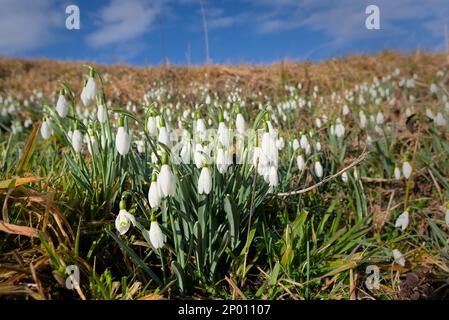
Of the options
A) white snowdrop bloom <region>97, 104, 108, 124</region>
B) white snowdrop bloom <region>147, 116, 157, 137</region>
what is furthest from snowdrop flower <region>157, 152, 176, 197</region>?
white snowdrop bloom <region>97, 104, 108, 124</region>

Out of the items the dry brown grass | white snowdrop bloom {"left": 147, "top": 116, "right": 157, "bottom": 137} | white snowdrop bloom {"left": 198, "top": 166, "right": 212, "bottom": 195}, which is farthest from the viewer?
the dry brown grass

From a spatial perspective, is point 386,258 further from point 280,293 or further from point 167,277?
point 167,277

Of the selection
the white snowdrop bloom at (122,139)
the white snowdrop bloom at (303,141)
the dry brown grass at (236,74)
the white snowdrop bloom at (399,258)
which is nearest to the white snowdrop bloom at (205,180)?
the white snowdrop bloom at (122,139)

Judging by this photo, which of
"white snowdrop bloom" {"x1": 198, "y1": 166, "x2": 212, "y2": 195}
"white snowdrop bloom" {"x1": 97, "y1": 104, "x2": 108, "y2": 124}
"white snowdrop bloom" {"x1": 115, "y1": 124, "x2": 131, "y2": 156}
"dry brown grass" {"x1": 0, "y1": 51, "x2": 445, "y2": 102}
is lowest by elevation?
"white snowdrop bloom" {"x1": 198, "y1": 166, "x2": 212, "y2": 195}

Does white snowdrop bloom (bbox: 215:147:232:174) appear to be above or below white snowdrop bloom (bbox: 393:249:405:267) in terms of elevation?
above

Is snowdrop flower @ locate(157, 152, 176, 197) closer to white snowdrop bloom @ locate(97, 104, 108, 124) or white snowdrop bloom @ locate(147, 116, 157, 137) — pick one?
white snowdrop bloom @ locate(147, 116, 157, 137)

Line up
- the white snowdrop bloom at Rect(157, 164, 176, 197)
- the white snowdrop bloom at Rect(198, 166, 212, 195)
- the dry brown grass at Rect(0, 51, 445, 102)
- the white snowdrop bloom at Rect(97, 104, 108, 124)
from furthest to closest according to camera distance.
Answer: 1. the dry brown grass at Rect(0, 51, 445, 102)
2. the white snowdrop bloom at Rect(97, 104, 108, 124)
3. the white snowdrop bloom at Rect(198, 166, 212, 195)
4. the white snowdrop bloom at Rect(157, 164, 176, 197)

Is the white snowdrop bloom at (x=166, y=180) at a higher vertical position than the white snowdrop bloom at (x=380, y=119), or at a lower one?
lower

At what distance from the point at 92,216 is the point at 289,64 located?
8.50 meters

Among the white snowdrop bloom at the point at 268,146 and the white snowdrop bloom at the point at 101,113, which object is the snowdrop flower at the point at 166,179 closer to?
the white snowdrop bloom at the point at 268,146

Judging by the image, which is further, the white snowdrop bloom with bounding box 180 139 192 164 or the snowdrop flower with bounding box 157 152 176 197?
the white snowdrop bloom with bounding box 180 139 192 164

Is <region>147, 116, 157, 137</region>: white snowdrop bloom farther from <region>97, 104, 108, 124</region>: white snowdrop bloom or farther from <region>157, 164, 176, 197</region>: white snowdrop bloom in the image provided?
<region>157, 164, 176, 197</region>: white snowdrop bloom

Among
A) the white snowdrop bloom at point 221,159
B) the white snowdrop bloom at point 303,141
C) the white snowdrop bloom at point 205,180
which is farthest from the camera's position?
the white snowdrop bloom at point 303,141
